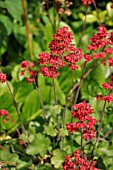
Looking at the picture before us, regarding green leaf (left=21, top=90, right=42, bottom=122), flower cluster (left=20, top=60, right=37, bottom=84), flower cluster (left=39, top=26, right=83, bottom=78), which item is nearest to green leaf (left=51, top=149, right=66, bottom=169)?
flower cluster (left=20, top=60, right=37, bottom=84)

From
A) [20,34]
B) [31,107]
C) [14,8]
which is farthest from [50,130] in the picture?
[20,34]

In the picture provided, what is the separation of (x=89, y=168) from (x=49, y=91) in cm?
110

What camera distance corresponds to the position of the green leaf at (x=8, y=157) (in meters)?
2.21

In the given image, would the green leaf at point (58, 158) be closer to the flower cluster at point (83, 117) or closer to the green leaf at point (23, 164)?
the green leaf at point (23, 164)

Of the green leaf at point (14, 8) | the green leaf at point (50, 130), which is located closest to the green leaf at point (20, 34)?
the green leaf at point (14, 8)

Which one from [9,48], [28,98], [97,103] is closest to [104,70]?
[97,103]

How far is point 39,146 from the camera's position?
7.34 feet

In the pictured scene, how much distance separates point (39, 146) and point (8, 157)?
20 centimetres

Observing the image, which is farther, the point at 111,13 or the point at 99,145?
the point at 111,13

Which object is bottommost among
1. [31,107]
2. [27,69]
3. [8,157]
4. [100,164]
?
[100,164]

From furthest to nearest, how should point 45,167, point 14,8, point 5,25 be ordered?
point 5,25, point 14,8, point 45,167

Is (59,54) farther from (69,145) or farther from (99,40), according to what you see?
(69,145)

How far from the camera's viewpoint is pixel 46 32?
327 centimetres

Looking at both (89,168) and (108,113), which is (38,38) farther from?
(89,168)
